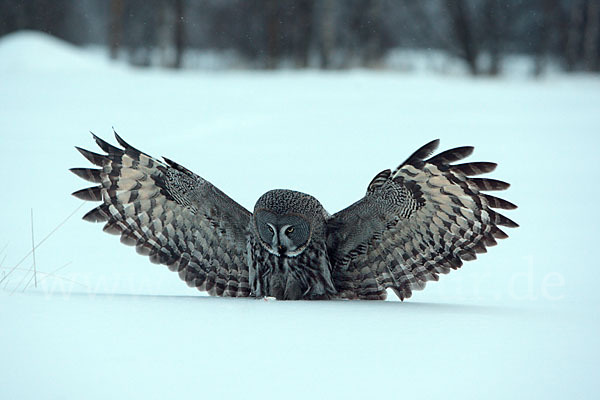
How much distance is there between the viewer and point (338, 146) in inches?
344

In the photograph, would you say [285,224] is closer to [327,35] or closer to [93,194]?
[93,194]

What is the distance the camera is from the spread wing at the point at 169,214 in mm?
3400

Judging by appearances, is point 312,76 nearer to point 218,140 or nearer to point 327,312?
point 218,140

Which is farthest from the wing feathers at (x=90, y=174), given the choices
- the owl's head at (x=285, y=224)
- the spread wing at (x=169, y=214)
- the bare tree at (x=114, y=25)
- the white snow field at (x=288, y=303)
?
the bare tree at (x=114, y=25)

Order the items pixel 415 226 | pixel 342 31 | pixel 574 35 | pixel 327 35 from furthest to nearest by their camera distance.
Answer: pixel 342 31, pixel 574 35, pixel 327 35, pixel 415 226

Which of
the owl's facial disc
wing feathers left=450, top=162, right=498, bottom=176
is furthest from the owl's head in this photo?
wing feathers left=450, top=162, right=498, bottom=176

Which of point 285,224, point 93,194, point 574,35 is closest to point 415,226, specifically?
point 285,224

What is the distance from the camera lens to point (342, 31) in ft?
64.0

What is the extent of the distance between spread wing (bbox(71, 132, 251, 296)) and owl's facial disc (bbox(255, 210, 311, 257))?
0.49 feet

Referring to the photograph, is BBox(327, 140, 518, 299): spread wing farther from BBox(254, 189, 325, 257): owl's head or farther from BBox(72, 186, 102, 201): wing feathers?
BBox(72, 186, 102, 201): wing feathers

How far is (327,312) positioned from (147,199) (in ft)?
4.07

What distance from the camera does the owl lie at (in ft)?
10.5

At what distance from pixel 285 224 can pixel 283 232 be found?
0.04 m

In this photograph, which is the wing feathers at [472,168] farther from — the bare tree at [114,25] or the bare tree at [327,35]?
the bare tree at [114,25]
